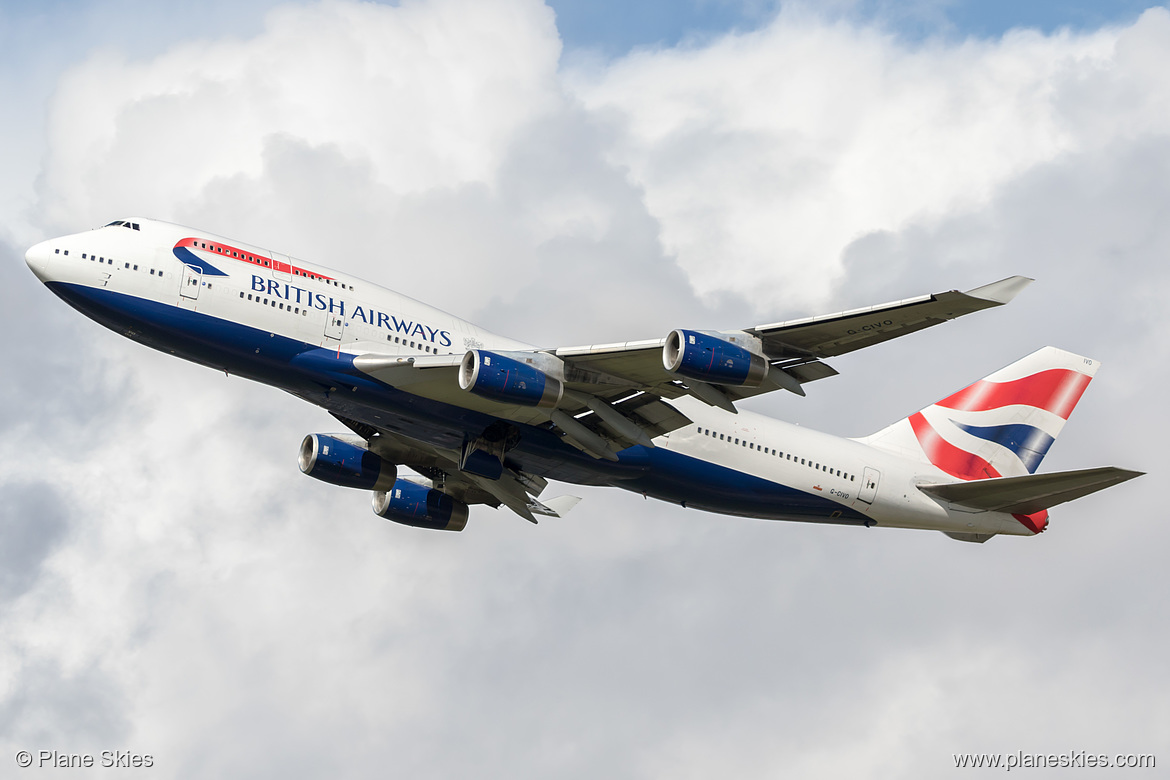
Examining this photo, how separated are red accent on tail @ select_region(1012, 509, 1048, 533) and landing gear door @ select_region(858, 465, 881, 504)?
5.09 meters


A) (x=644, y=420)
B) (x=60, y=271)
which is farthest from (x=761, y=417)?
(x=60, y=271)

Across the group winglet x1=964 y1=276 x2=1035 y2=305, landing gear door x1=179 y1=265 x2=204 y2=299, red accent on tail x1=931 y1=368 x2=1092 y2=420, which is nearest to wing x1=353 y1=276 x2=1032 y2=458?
winglet x1=964 y1=276 x2=1035 y2=305

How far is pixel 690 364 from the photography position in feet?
107

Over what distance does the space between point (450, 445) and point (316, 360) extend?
19.8ft

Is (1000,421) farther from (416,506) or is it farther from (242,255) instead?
(242,255)

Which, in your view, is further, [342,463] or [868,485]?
[342,463]

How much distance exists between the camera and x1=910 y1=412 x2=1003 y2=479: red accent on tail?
150 feet

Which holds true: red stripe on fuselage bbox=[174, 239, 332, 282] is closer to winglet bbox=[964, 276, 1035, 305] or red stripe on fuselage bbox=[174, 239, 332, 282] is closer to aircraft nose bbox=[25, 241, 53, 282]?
aircraft nose bbox=[25, 241, 53, 282]

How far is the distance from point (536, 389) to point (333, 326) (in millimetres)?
6085

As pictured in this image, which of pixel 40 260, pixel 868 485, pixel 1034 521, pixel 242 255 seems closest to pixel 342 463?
pixel 242 255

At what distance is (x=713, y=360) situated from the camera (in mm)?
32500

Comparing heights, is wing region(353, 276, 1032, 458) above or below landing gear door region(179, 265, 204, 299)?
below

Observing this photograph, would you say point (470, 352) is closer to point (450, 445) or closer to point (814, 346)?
point (450, 445)

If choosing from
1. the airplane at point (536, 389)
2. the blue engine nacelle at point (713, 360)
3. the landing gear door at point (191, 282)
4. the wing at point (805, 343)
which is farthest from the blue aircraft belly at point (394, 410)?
the blue engine nacelle at point (713, 360)
